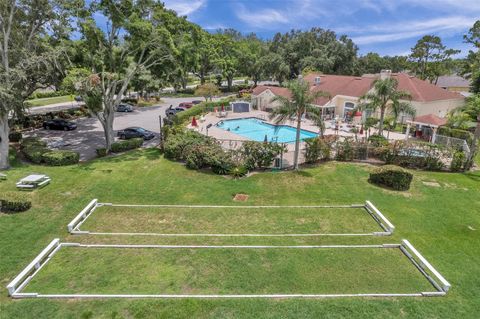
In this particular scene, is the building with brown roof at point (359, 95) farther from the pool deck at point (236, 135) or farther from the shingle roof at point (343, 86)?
the pool deck at point (236, 135)

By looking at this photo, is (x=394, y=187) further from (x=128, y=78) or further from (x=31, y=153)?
(x=31, y=153)

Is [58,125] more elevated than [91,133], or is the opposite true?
[58,125]

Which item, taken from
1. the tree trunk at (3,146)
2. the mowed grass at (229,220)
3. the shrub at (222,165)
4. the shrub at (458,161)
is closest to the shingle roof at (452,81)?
the shrub at (458,161)

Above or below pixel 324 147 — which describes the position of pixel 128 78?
above

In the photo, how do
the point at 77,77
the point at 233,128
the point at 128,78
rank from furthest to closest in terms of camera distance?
the point at 233,128 < the point at 128,78 < the point at 77,77

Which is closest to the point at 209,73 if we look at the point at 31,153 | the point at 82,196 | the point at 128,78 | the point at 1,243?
the point at 128,78

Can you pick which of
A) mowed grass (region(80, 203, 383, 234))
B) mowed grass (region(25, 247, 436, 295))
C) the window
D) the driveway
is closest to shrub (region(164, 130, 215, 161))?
the driveway

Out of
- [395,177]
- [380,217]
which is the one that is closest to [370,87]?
[395,177]

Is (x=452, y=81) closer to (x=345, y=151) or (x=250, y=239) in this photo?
(x=345, y=151)
